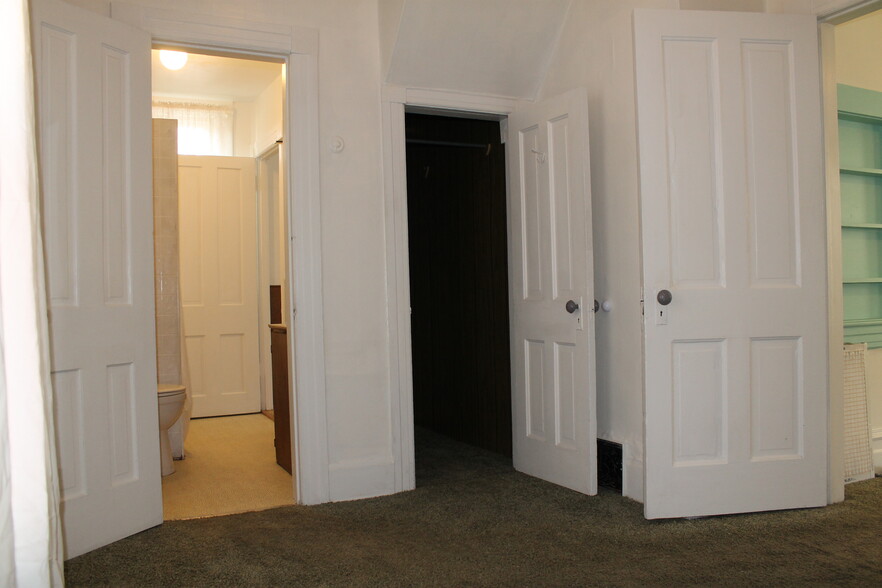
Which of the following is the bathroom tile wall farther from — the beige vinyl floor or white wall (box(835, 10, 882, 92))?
white wall (box(835, 10, 882, 92))

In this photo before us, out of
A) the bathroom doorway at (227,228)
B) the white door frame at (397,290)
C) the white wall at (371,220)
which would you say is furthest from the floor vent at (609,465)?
the bathroom doorway at (227,228)

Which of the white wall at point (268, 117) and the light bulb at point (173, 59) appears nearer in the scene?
the light bulb at point (173, 59)

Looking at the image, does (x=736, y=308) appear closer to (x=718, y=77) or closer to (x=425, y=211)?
(x=718, y=77)

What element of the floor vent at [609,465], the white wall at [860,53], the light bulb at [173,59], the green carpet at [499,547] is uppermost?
the light bulb at [173,59]

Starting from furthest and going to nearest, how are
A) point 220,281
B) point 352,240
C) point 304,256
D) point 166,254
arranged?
point 220,281 < point 166,254 < point 352,240 < point 304,256

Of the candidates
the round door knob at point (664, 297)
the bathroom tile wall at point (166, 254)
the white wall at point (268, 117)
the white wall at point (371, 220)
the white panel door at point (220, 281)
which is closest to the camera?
the round door knob at point (664, 297)

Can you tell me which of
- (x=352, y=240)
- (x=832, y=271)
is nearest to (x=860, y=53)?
(x=832, y=271)

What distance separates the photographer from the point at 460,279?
4.65m

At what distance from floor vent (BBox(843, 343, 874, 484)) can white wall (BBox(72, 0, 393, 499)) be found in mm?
2258

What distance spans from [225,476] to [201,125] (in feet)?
11.7

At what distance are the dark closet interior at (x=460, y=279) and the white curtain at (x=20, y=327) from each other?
7.71 feet

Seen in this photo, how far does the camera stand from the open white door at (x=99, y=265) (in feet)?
8.48

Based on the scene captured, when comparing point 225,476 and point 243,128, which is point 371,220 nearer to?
point 225,476

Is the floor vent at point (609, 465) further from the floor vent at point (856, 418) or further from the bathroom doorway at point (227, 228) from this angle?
the bathroom doorway at point (227, 228)
